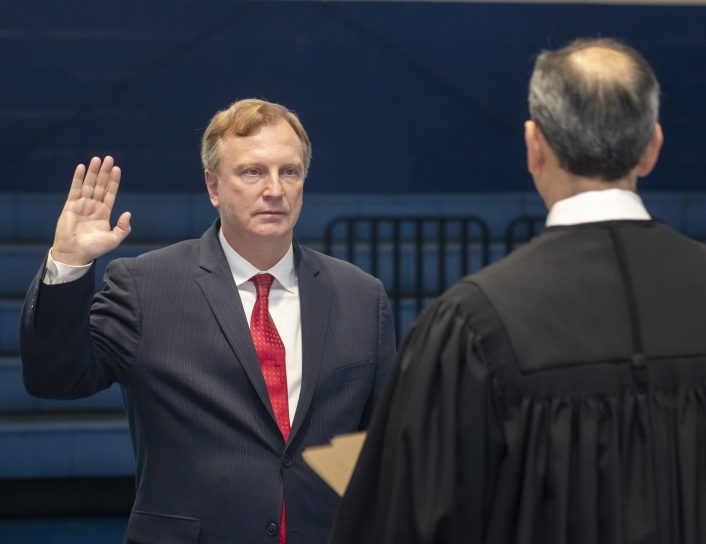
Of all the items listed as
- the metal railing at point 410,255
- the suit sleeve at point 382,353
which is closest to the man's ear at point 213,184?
the suit sleeve at point 382,353

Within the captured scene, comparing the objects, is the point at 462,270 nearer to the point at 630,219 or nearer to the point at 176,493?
the point at 176,493

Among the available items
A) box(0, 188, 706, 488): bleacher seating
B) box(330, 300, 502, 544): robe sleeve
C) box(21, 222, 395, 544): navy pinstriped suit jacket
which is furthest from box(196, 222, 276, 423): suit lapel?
box(0, 188, 706, 488): bleacher seating

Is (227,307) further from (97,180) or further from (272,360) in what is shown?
(97,180)

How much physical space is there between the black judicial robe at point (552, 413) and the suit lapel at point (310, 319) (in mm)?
627

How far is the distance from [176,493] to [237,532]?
12 centimetres

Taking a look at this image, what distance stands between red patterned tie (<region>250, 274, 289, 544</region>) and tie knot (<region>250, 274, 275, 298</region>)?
0.04 feet

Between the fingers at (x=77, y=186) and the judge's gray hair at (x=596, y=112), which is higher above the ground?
the judge's gray hair at (x=596, y=112)

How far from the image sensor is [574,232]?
53.5 inches

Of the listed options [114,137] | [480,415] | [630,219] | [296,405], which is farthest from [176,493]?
[114,137]

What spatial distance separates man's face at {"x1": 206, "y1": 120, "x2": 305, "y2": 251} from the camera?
2076 mm

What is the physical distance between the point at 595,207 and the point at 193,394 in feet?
2.76

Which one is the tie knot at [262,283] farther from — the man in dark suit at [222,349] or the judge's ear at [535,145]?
the judge's ear at [535,145]

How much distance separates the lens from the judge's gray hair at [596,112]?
131 cm

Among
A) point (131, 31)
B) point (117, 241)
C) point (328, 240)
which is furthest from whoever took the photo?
point (131, 31)
